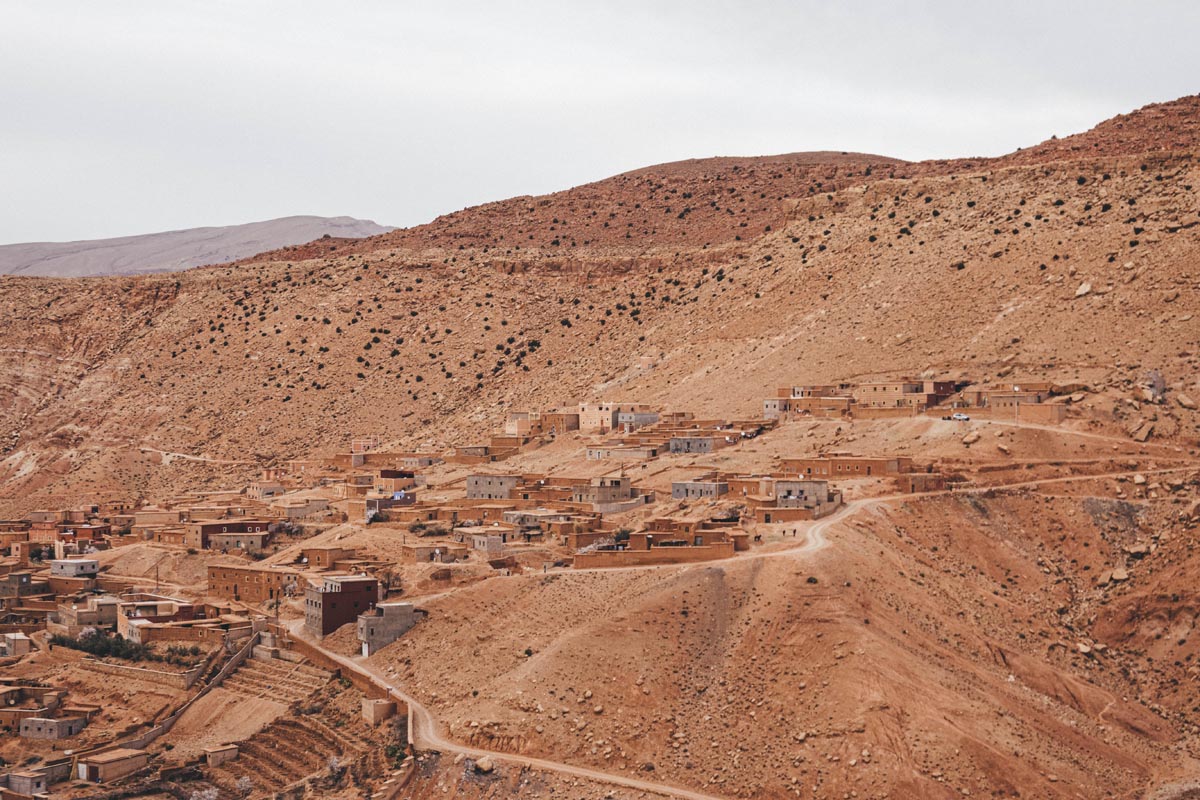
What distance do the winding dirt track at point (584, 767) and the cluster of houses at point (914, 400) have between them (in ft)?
19.4

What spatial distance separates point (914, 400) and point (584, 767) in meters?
27.1

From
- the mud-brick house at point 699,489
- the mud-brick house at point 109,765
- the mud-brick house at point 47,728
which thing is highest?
the mud-brick house at point 699,489

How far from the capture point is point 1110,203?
3086 inches

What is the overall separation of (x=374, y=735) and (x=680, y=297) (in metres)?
51.5

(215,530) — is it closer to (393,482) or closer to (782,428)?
(393,482)

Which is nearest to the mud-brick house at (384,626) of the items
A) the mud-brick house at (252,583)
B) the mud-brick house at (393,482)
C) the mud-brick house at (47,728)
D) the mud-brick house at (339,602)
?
the mud-brick house at (339,602)

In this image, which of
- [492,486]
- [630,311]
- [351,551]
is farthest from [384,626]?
[630,311]

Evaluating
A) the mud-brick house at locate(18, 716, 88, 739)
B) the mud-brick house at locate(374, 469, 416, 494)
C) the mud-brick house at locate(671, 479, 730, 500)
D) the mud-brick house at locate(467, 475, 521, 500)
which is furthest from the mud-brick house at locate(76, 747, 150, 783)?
the mud-brick house at locate(374, 469, 416, 494)

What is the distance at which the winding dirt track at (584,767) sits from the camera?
136ft

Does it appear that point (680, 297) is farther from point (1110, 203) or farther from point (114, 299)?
point (114, 299)

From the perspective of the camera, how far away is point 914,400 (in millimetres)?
65000

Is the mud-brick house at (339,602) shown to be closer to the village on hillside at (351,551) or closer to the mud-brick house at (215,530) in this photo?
the village on hillside at (351,551)

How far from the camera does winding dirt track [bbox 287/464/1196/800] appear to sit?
136 feet

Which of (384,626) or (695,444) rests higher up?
(695,444)
